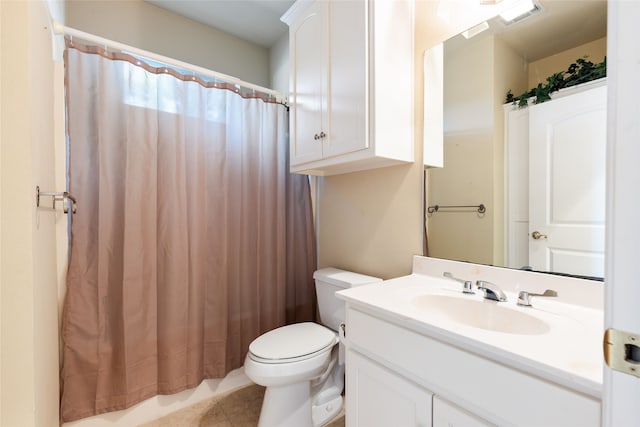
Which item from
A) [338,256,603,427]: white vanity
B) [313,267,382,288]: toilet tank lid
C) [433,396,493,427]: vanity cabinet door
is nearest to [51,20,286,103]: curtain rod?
[313,267,382,288]: toilet tank lid

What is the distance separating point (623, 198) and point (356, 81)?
3.39ft

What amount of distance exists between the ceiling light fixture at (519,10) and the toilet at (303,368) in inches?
50.0

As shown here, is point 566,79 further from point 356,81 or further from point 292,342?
point 292,342

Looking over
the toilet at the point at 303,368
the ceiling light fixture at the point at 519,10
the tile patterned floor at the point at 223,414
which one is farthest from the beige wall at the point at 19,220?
the ceiling light fixture at the point at 519,10

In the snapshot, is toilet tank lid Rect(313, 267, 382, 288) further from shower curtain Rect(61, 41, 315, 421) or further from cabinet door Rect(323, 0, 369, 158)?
cabinet door Rect(323, 0, 369, 158)

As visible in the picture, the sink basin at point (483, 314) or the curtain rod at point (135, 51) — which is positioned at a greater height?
the curtain rod at point (135, 51)

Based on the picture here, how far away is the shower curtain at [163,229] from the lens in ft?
4.24

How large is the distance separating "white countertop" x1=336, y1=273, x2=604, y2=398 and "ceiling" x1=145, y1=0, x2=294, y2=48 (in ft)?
6.28

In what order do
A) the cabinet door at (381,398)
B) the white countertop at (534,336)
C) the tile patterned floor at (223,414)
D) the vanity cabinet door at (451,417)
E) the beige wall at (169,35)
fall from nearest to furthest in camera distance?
the white countertop at (534,336), the vanity cabinet door at (451,417), the cabinet door at (381,398), the tile patterned floor at (223,414), the beige wall at (169,35)

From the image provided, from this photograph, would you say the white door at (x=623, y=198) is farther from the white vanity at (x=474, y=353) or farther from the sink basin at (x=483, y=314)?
the sink basin at (x=483, y=314)

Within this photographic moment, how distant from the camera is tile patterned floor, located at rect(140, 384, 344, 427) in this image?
4.72 feet

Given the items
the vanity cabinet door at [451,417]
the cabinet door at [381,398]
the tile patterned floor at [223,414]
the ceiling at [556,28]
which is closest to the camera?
the vanity cabinet door at [451,417]

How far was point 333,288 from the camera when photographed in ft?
5.10

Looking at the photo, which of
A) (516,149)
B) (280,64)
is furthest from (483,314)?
(280,64)
